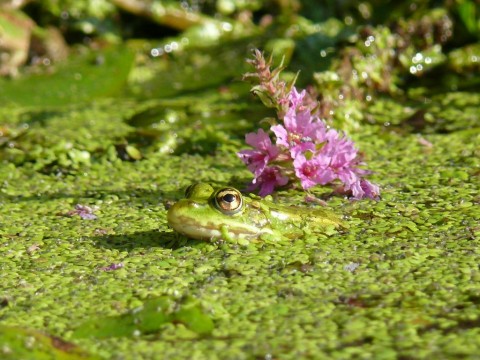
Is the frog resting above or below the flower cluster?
below

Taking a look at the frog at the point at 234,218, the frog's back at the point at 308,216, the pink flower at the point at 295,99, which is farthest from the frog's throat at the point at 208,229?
the pink flower at the point at 295,99

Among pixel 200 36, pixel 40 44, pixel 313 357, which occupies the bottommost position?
pixel 313 357

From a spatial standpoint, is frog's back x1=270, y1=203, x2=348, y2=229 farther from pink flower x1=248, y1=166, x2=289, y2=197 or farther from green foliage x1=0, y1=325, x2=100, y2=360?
green foliage x1=0, y1=325, x2=100, y2=360

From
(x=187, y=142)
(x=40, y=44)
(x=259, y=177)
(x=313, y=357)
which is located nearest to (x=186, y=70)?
(x=40, y=44)

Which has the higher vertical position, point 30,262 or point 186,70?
point 186,70

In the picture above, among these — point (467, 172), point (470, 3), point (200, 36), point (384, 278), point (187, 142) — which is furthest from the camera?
point (200, 36)

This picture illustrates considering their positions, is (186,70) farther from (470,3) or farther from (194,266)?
(194,266)

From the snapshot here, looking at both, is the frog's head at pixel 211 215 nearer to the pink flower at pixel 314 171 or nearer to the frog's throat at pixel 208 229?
the frog's throat at pixel 208 229

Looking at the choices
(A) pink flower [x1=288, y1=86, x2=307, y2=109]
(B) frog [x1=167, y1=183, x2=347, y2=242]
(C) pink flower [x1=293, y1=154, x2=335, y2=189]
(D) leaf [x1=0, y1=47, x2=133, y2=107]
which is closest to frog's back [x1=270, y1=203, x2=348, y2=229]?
(B) frog [x1=167, y1=183, x2=347, y2=242]
